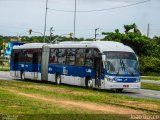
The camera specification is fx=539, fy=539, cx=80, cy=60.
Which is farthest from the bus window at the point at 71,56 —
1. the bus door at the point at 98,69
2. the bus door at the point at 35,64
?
the bus door at the point at 35,64

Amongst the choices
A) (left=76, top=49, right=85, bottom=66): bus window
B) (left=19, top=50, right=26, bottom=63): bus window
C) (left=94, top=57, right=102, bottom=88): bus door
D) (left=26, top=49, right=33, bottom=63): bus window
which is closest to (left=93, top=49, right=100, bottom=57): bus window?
(left=94, top=57, right=102, bottom=88): bus door

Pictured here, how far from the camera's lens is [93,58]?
33969 mm

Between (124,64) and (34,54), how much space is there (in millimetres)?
12735

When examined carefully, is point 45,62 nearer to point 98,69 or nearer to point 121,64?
point 98,69

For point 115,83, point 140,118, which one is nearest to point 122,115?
point 140,118

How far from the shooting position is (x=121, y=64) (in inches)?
1277

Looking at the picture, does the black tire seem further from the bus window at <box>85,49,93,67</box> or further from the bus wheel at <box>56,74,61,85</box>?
the bus wheel at <box>56,74,61,85</box>

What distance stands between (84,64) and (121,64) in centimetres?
352

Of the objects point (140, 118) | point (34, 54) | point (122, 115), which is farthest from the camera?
point (34, 54)

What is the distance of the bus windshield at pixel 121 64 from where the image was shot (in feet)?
106

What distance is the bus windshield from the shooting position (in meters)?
32.2

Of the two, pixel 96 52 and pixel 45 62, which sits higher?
pixel 96 52

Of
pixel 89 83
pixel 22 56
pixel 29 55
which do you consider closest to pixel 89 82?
pixel 89 83

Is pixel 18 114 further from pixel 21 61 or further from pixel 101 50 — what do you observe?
pixel 21 61
